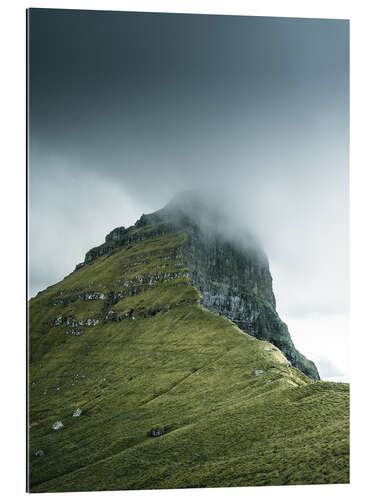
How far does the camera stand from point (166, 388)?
30.3 meters

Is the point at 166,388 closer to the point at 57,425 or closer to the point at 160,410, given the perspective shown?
the point at 160,410

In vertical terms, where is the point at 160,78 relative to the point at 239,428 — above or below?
above

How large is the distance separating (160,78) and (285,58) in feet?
21.4

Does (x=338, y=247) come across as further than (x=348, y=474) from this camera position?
Yes

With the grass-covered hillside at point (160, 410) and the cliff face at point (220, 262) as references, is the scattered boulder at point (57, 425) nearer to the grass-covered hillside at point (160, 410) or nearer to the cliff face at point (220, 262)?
the grass-covered hillside at point (160, 410)

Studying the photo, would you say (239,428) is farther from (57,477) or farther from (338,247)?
(338,247)

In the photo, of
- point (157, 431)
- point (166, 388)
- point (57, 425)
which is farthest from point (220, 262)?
point (57, 425)

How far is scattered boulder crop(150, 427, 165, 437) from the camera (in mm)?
26078

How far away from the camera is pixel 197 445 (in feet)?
81.6

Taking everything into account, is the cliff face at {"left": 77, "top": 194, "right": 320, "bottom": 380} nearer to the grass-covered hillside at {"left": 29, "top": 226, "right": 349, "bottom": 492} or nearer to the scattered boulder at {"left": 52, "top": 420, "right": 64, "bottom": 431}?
the grass-covered hillside at {"left": 29, "top": 226, "right": 349, "bottom": 492}

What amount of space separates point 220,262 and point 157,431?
17.5m

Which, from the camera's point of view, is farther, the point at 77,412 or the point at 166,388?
the point at 166,388

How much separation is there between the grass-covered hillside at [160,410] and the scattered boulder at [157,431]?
0.07 meters
